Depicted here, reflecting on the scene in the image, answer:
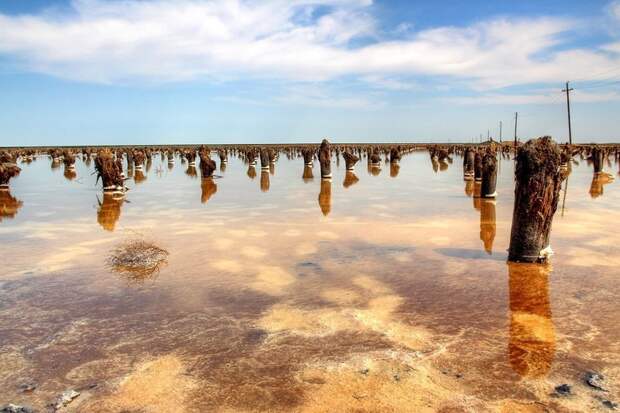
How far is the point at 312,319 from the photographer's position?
6.11 meters

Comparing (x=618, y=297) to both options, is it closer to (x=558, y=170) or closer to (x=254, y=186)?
(x=558, y=170)

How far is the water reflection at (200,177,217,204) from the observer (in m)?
19.4

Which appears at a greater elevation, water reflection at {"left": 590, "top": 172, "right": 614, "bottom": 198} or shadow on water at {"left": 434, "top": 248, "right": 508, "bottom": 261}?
water reflection at {"left": 590, "top": 172, "right": 614, "bottom": 198}

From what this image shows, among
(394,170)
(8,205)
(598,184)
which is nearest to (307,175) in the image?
(394,170)

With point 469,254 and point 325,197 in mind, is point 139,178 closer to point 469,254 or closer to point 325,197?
point 325,197

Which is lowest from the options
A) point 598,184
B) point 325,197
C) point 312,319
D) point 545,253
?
point 312,319

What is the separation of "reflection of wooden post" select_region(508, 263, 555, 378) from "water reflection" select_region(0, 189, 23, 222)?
47.0 ft

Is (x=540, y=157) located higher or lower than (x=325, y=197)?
higher

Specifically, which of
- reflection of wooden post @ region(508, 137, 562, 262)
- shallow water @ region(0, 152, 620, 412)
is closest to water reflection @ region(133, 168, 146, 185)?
shallow water @ region(0, 152, 620, 412)

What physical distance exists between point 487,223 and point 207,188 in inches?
563

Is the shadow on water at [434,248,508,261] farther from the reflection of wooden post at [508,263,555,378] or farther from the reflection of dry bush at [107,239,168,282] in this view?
the reflection of dry bush at [107,239,168,282]

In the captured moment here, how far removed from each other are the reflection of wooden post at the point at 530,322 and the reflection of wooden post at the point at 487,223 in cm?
179

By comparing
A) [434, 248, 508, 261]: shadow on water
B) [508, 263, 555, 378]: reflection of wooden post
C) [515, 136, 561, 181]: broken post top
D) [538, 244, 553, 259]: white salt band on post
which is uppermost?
[515, 136, 561, 181]: broken post top

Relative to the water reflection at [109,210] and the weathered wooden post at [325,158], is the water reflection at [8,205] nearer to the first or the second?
the water reflection at [109,210]
